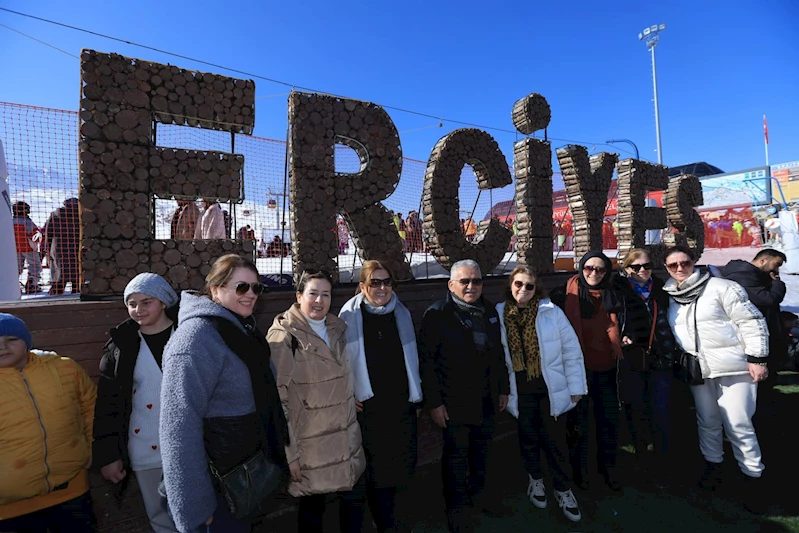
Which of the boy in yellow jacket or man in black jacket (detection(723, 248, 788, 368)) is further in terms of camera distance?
man in black jacket (detection(723, 248, 788, 368))

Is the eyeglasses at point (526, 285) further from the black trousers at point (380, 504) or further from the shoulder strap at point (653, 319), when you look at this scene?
the black trousers at point (380, 504)

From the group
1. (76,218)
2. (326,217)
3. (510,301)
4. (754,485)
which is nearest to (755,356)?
(754,485)

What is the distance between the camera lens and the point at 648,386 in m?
3.73

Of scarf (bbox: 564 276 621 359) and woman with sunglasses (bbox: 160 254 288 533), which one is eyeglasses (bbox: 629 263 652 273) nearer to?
scarf (bbox: 564 276 621 359)

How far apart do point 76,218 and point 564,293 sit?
472 cm

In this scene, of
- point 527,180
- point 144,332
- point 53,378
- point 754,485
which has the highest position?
point 527,180

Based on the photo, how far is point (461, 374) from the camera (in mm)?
3037

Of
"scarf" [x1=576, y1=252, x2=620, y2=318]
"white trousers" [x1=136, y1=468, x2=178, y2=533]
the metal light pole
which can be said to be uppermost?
the metal light pole

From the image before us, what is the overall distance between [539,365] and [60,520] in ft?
10.5

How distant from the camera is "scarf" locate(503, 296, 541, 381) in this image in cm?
327

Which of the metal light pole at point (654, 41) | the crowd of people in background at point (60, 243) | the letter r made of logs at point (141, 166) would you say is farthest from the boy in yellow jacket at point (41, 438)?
the metal light pole at point (654, 41)

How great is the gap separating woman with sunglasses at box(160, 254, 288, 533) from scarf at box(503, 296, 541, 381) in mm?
1971

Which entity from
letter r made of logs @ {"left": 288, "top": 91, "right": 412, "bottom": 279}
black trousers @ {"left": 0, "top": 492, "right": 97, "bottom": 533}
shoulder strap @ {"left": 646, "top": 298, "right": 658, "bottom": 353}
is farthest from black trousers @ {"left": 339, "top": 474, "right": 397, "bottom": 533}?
shoulder strap @ {"left": 646, "top": 298, "right": 658, "bottom": 353}

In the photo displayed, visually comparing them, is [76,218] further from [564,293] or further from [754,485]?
[754,485]
